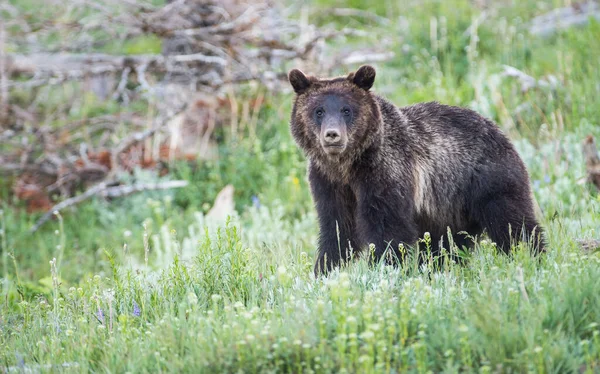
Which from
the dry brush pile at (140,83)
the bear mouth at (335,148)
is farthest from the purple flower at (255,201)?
the bear mouth at (335,148)

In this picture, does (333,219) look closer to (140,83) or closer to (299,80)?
(299,80)

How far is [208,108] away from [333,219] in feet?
17.4

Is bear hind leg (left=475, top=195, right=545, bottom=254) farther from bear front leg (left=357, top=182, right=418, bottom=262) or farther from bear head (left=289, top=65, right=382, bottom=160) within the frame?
bear head (left=289, top=65, right=382, bottom=160)

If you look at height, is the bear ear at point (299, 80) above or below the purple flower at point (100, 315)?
above

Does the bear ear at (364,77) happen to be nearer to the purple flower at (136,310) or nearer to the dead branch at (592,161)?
the dead branch at (592,161)

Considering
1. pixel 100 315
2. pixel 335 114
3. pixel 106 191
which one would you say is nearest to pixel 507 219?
pixel 335 114

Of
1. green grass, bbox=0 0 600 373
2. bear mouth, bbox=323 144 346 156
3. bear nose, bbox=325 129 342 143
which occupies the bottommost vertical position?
green grass, bbox=0 0 600 373

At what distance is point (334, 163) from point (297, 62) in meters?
5.71

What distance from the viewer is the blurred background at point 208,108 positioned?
30.9 ft

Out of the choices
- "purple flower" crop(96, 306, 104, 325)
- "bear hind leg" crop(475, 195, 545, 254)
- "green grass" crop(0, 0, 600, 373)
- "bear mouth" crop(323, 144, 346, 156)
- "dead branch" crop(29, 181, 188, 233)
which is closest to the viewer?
"green grass" crop(0, 0, 600, 373)

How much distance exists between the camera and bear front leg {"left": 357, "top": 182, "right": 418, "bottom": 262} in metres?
5.58

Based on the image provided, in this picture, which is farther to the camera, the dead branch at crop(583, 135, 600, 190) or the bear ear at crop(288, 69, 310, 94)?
the dead branch at crop(583, 135, 600, 190)

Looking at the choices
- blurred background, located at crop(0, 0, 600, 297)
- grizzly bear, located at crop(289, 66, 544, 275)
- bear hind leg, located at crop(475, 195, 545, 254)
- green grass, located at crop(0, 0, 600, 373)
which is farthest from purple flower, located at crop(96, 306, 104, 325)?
blurred background, located at crop(0, 0, 600, 297)

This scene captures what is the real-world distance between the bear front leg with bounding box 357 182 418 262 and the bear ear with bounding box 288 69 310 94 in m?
1.02
